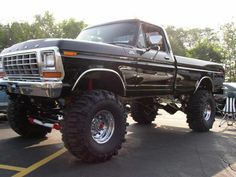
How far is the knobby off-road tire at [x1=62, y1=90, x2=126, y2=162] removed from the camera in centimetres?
543

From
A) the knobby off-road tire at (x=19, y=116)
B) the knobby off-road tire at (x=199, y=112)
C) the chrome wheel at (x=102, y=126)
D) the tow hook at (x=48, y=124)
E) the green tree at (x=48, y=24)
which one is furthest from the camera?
the green tree at (x=48, y=24)

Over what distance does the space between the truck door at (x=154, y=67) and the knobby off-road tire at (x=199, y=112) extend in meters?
1.39

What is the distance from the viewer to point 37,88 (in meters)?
5.50

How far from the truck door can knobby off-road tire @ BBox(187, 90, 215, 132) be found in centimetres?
139

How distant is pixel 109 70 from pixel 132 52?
86 cm

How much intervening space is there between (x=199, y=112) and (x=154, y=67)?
256 centimetres

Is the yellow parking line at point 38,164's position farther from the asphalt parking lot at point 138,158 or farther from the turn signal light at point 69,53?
the turn signal light at point 69,53

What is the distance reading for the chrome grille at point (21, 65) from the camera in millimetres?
5641

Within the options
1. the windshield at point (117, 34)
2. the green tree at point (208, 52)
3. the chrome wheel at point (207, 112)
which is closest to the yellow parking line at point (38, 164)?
the windshield at point (117, 34)

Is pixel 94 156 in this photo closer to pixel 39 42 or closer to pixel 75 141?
pixel 75 141

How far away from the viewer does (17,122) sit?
716 cm

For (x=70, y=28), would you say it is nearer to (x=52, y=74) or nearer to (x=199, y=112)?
(x=199, y=112)

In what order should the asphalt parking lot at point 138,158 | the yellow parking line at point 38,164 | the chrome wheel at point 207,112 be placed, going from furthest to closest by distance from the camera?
the chrome wheel at point 207,112
the asphalt parking lot at point 138,158
the yellow parking line at point 38,164

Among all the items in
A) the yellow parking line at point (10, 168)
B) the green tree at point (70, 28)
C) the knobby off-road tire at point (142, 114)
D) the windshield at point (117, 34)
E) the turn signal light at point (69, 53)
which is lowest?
the knobby off-road tire at point (142, 114)
